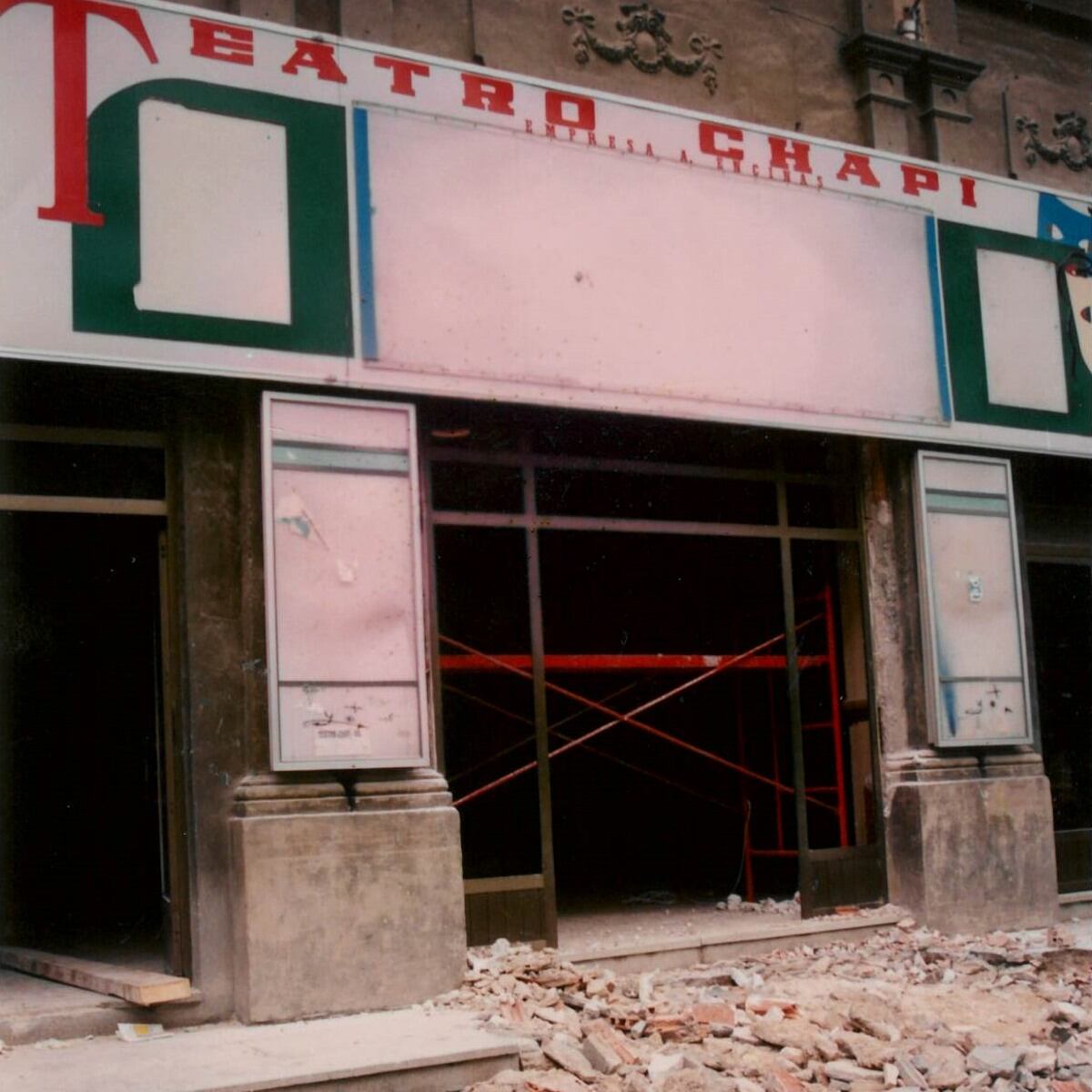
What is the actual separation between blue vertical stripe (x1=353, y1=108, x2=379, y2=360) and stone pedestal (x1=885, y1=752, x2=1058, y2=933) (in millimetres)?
4740

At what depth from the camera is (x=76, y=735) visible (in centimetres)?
1146

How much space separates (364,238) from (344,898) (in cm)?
358

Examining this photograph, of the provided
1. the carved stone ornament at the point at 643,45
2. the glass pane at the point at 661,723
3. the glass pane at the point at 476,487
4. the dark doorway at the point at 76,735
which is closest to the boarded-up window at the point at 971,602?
the glass pane at the point at 661,723

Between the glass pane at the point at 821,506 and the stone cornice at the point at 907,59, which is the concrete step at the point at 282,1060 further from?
the stone cornice at the point at 907,59

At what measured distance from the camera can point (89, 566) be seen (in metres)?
10.7

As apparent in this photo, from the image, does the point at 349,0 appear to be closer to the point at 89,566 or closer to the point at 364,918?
the point at 89,566

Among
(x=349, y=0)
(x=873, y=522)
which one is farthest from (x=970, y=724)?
(x=349, y=0)

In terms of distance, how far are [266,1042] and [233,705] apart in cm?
176

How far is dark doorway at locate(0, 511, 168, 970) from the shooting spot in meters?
10.6

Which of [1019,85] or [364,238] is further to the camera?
[1019,85]

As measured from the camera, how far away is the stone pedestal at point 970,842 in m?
Result: 9.80

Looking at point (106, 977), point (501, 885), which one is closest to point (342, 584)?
point (501, 885)

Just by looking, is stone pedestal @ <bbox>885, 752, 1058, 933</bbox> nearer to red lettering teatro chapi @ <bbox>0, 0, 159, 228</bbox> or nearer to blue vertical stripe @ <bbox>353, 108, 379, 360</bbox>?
blue vertical stripe @ <bbox>353, 108, 379, 360</bbox>

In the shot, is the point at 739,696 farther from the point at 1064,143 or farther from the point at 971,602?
the point at 1064,143
